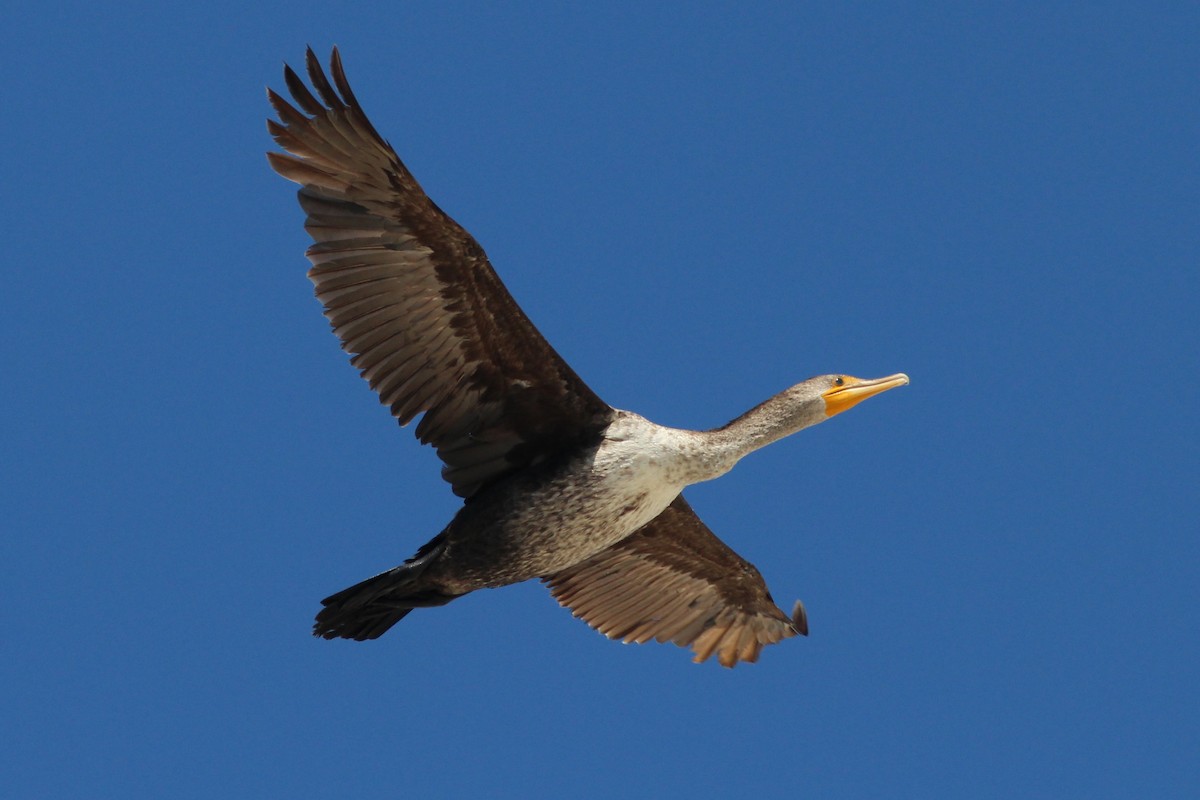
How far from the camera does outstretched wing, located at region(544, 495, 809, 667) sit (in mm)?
12133

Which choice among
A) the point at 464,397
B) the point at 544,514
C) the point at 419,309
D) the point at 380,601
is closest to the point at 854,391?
the point at 544,514

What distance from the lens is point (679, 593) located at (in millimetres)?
12414

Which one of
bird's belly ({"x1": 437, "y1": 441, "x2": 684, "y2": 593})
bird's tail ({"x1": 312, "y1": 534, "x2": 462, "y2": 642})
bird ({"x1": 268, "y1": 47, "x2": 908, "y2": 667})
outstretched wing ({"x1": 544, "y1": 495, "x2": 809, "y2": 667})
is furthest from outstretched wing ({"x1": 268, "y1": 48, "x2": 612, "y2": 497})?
outstretched wing ({"x1": 544, "y1": 495, "x2": 809, "y2": 667})

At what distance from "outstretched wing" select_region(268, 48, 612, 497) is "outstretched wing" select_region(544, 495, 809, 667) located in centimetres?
186

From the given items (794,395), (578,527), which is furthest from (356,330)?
(794,395)

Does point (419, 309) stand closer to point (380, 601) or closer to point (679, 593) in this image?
point (380, 601)

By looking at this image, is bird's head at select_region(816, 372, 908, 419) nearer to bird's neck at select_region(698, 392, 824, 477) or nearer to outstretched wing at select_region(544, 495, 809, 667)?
bird's neck at select_region(698, 392, 824, 477)

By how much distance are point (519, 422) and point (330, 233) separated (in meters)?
1.79

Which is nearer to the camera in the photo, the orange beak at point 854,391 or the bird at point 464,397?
the bird at point 464,397

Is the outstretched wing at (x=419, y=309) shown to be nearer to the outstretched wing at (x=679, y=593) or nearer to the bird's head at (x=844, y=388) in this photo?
the bird's head at (x=844, y=388)

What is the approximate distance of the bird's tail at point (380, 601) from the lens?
1045 centimetres

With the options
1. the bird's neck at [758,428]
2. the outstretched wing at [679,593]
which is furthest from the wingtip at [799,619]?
the bird's neck at [758,428]

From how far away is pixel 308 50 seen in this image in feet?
30.3

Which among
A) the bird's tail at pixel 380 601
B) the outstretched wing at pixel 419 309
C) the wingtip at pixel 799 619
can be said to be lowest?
the wingtip at pixel 799 619
